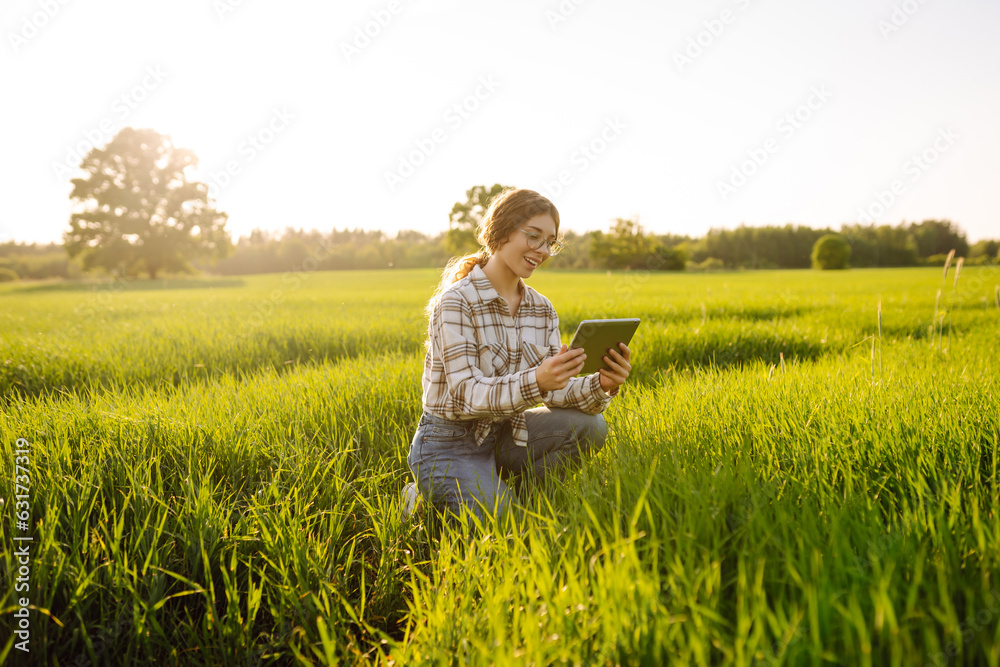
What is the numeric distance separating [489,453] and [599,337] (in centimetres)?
97

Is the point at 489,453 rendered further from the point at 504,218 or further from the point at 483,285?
the point at 504,218

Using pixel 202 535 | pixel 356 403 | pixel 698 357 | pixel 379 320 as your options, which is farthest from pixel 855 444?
pixel 379 320

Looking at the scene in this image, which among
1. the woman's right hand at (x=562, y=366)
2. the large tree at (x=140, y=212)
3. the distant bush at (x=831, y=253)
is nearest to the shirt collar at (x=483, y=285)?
the woman's right hand at (x=562, y=366)

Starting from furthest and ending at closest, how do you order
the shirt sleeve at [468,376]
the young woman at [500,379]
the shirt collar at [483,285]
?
1. the shirt collar at [483,285]
2. the young woman at [500,379]
3. the shirt sleeve at [468,376]

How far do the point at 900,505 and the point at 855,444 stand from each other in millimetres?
306

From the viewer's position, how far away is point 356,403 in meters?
3.85

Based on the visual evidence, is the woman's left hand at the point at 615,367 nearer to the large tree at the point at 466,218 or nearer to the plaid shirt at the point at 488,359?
the plaid shirt at the point at 488,359

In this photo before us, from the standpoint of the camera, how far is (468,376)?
260 centimetres

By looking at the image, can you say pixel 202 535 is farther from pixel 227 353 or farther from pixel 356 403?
pixel 227 353

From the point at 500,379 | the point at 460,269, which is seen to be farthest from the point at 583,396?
the point at 460,269

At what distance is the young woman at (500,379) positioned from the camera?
2535 mm

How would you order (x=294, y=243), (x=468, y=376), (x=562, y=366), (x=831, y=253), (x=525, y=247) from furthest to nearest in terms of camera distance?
(x=294, y=243) → (x=831, y=253) → (x=525, y=247) → (x=468, y=376) → (x=562, y=366)

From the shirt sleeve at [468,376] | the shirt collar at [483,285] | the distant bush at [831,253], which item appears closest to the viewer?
the shirt sleeve at [468,376]

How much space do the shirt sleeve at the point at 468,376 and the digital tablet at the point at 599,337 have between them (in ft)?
0.98
